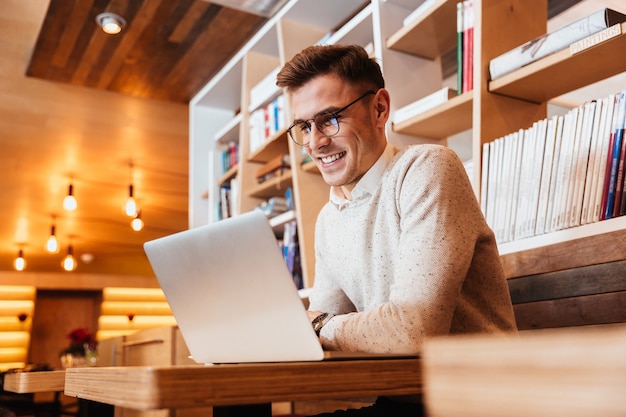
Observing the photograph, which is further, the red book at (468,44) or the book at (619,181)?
the red book at (468,44)

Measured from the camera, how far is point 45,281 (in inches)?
397

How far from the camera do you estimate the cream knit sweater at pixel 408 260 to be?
1089 mm

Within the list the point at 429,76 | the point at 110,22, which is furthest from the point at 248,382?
the point at 110,22

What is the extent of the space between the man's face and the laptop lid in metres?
0.63

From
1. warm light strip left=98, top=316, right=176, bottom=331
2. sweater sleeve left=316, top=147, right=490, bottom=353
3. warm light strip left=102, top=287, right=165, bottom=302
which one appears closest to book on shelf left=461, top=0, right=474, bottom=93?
sweater sleeve left=316, top=147, right=490, bottom=353

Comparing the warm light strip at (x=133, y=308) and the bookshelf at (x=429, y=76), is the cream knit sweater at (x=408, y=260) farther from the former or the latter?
the warm light strip at (x=133, y=308)

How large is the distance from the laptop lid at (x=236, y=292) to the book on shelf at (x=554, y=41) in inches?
50.9

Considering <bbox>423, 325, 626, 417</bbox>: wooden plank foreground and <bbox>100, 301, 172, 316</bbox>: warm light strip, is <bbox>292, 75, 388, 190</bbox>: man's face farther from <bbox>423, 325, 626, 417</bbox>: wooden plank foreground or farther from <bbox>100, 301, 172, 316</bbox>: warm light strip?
<bbox>100, 301, 172, 316</bbox>: warm light strip

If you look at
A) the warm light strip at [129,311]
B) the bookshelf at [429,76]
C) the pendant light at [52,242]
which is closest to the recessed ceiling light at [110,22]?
the bookshelf at [429,76]

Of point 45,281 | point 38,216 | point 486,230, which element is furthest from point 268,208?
point 45,281

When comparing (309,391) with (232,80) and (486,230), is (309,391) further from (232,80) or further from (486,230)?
(232,80)

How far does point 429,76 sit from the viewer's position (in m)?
2.64

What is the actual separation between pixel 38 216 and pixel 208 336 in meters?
7.09

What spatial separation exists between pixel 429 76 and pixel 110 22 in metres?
1.89
